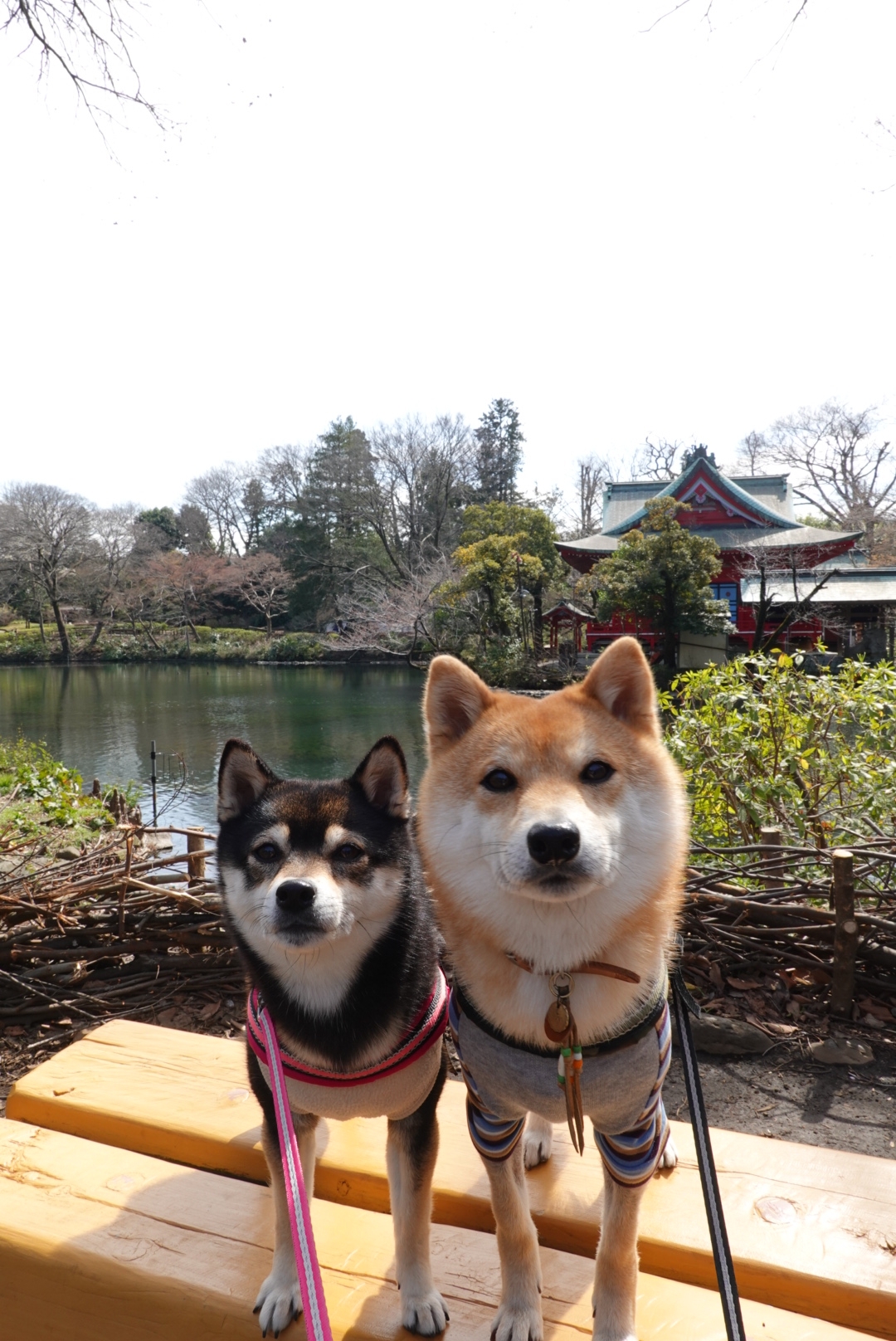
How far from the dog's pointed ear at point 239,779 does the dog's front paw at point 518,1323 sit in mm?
1211

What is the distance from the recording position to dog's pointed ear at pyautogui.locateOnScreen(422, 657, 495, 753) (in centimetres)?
168

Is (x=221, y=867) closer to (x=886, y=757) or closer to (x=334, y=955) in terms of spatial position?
(x=334, y=955)

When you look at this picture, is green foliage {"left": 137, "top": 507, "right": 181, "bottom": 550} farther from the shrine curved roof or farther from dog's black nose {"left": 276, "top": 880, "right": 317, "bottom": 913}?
dog's black nose {"left": 276, "top": 880, "right": 317, "bottom": 913}

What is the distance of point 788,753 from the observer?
15.8 feet

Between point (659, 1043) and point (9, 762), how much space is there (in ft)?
36.4

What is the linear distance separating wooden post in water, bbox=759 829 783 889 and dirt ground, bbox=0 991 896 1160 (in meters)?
0.75

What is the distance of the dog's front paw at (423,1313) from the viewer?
1.50 m

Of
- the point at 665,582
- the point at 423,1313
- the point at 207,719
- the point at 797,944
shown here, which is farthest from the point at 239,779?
the point at 665,582

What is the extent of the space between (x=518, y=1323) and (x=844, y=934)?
2474 millimetres

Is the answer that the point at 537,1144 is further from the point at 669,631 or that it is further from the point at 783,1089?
the point at 669,631

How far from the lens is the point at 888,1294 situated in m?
1.46

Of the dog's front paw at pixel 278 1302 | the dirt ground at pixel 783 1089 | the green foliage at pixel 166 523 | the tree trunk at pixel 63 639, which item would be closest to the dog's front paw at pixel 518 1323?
the dog's front paw at pixel 278 1302

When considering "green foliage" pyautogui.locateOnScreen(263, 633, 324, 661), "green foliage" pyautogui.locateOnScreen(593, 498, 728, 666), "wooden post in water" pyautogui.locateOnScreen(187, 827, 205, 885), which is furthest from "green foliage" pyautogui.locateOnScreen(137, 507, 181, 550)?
"wooden post in water" pyautogui.locateOnScreen(187, 827, 205, 885)

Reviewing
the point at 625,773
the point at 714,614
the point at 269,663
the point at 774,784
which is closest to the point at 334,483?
the point at 269,663
